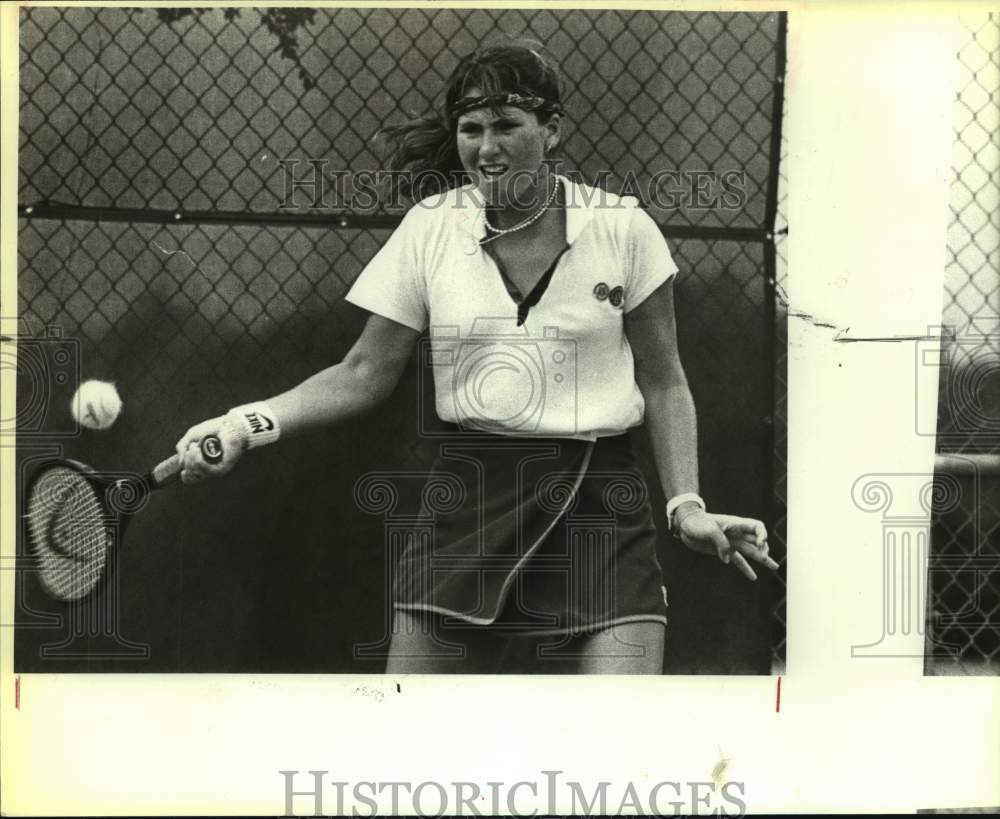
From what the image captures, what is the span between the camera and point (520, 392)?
4199 mm

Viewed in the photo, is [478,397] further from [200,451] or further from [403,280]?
[200,451]

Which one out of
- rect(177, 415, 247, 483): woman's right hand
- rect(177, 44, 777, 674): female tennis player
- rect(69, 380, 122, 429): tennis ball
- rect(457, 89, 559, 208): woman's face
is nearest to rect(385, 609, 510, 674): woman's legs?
rect(177, 44, 777, 674): female tennis player

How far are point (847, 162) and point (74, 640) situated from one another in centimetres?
282

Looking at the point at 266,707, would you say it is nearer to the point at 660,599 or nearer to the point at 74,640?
the point at 74,640

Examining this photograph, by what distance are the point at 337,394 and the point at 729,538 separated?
51.0 inches

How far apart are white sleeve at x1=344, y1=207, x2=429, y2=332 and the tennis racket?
26.7 inches

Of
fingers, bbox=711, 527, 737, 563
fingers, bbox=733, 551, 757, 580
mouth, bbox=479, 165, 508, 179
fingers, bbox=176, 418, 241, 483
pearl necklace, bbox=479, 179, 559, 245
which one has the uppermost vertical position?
mouth, bbox=479, 165, 508, 179

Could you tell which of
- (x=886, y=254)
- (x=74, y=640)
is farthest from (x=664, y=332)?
(x=74, y=640)

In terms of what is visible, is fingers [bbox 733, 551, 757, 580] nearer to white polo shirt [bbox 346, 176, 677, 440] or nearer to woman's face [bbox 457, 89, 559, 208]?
white polo shirt [bbox 346, 176, 677, 440]

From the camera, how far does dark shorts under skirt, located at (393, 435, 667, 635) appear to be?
13.8 feet

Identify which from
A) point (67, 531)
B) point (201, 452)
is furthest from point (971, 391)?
point (67, 531)

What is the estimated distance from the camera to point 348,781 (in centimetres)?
419

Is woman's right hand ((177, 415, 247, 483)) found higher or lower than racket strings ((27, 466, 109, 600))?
higher

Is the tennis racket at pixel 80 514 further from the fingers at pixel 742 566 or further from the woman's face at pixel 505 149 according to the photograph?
the fingers at pixel 742 566
